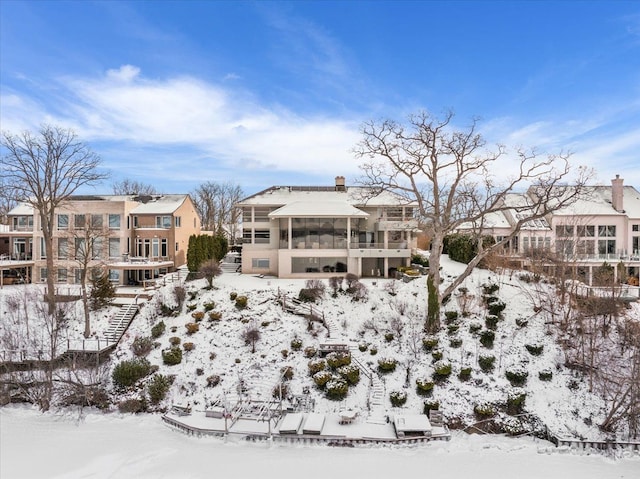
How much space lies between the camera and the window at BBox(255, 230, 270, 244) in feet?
107

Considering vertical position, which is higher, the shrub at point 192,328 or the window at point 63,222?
the window at point 63,222

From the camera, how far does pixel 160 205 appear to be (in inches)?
1372

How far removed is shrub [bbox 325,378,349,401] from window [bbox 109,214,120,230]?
24.1 meters

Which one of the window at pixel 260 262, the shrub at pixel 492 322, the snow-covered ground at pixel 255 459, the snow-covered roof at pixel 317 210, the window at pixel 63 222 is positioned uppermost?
the snow-covered roof at pixel 317 210

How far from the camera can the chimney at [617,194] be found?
110 feet

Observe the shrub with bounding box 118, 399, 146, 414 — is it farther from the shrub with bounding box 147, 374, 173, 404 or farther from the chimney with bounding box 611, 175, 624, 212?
the chimney with bounding box 611, 175, 624, 212

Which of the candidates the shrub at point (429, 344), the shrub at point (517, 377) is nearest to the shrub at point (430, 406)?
the shrub at point (429, 344)

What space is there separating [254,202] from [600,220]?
2889 centimetres

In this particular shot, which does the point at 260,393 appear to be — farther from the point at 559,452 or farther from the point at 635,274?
the point at 635,274

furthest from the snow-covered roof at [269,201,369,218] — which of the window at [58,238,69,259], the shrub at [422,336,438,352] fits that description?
the window at [58,238,69,259]

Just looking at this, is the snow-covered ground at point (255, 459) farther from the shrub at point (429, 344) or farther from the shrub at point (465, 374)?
the shrub at point (429, 344)

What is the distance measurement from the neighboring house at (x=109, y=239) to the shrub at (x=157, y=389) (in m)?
14.5

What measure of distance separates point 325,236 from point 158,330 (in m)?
14.3

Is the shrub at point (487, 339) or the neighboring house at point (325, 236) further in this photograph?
the neighboring house at point (325, 236)
